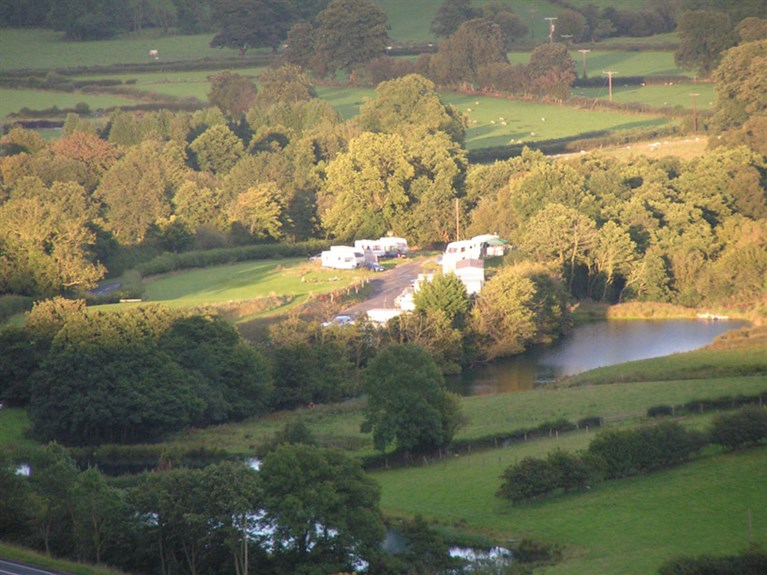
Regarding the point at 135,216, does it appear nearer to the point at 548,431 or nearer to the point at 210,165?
the point at 210,165

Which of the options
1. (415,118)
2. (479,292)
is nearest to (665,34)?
(415,118)

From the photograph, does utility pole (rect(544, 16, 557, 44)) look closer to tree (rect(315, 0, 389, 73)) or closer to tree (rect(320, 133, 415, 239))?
tree (rect(315, 0, 389, 73))

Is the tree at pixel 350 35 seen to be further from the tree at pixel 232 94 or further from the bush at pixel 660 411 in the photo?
the bush at pixel 660 411

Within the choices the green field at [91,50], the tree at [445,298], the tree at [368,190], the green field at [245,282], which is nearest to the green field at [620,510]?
the tree at [445,298]

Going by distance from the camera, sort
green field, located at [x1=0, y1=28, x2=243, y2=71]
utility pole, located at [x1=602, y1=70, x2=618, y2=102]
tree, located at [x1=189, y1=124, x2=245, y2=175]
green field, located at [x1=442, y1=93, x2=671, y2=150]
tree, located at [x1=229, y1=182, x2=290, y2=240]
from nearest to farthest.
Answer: tree, located at [x1=229, y1=182, x2=290, y2=240], tree, located at [x1=189, y1=124, x2=245, y2=175], green field, located at [x1=442, y1=93, x2=671, y2=150], utility pole, located at [x1=602, y1=70, x2=618, y2=102], green field, located at [x1=0, y1=28, x2=243, y2=71]

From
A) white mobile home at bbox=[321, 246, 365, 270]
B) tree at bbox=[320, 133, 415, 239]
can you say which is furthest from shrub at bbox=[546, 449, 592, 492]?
tree at bbox=[320, 133, 415, 239]

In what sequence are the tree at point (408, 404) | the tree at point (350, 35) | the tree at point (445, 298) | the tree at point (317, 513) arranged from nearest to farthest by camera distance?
1. the tree at point (317, 513)
2. the tree at point (408, 404)
3. the tree at point (445, 298)
4. the tree at point (350, 35)

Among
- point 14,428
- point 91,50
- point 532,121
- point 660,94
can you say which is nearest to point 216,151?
point 532,121
